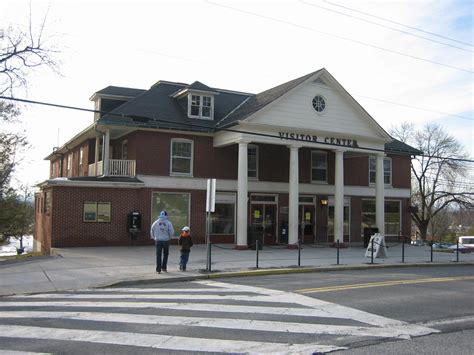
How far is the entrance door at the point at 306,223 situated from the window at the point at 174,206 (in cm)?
721

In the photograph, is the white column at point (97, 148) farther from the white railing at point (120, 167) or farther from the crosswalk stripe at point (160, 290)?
the crosswalk stripe at point (160, 290)

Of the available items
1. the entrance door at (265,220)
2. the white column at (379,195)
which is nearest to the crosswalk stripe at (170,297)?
the entrance door at (265,220)

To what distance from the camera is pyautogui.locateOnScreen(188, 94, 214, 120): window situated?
26.2 meters

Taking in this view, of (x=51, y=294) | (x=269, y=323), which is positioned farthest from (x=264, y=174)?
(x=269, y=323)

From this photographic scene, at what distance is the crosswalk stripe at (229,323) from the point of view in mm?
7551

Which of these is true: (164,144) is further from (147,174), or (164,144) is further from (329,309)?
(329,309)

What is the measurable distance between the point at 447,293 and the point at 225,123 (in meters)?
16.1

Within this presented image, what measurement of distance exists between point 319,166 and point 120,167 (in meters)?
12.0

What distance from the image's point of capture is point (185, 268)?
1545cm

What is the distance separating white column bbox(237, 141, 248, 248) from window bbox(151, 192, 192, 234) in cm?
338

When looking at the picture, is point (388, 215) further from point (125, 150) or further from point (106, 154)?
point (106, 154)

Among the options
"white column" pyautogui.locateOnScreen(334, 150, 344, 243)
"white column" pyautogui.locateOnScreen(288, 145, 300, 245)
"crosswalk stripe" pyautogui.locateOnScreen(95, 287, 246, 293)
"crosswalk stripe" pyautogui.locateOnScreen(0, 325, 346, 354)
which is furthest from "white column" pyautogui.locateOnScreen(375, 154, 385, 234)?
"crosswalk stripe" pyautogui.locateOnScreen(0, 325, 346, 354)

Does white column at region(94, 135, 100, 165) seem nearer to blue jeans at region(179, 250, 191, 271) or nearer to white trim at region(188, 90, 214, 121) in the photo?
white trim at region(188, 90, 214, 121)

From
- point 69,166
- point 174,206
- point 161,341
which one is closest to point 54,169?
point 69,166
